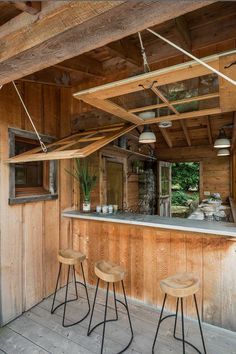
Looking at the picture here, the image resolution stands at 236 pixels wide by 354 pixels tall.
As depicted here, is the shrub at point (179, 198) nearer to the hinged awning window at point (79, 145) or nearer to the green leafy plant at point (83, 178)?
the green leafy plant at point (83, 178)

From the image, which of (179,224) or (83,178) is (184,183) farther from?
(179,224)

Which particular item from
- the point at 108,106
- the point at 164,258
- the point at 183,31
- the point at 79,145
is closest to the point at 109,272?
the point at 164,258

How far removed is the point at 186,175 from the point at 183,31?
8246 millimetres

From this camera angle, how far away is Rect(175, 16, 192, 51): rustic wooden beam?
187cm

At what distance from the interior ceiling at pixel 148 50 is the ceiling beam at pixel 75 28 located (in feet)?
1.51

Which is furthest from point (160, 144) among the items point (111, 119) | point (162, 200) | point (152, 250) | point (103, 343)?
point (103, 343)

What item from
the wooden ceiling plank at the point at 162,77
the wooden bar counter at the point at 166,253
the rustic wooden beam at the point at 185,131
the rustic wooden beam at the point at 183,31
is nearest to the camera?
the wooden ceiling plank at the point at 162,77

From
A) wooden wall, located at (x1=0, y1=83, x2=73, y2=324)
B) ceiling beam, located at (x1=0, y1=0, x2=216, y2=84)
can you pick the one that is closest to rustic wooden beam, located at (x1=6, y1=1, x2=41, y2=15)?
ceiling beam, located at (x1=0, y1=0, x2=216, y2=84)

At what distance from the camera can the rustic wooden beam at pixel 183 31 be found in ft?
6.12

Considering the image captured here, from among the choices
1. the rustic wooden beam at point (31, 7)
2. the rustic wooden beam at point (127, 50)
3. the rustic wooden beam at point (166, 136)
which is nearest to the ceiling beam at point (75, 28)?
the rustic wooden beam at point (31, 7)

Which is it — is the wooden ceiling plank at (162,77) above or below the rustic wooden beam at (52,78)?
below

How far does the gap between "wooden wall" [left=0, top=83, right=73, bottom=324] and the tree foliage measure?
7469 mm

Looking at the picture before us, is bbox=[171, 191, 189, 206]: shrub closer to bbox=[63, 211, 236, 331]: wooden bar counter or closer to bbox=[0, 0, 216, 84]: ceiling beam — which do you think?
bbox=[63, 211, 236, 331]: wooden bar counter

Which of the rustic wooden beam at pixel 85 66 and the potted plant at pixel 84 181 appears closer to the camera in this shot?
the rustic wooden beam at pixel 85 66
